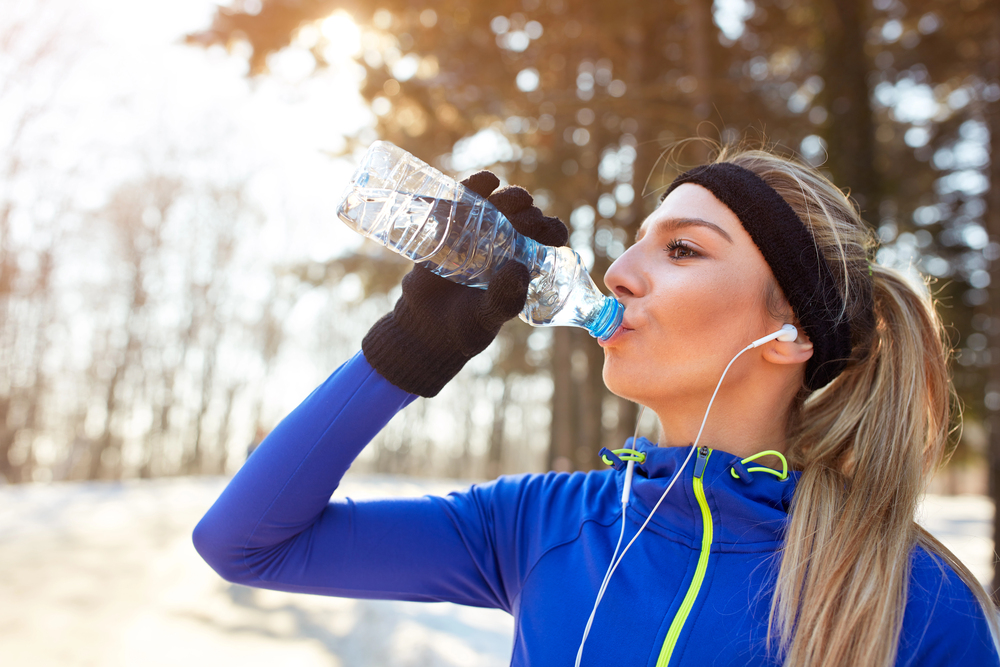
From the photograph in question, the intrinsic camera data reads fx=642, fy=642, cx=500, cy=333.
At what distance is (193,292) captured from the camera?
2297 cm

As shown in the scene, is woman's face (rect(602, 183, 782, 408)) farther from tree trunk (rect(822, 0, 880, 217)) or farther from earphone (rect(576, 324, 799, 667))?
tree trunk (rect(822, 0, 880, 217))

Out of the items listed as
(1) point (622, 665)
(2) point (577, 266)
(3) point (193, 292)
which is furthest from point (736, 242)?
(3) point (193, 292)

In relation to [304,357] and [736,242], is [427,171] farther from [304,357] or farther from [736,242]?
[304,357]

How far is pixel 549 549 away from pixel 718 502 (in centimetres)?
40

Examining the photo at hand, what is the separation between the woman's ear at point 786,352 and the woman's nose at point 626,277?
39 cm

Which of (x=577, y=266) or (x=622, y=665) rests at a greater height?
(x=577, y=266)

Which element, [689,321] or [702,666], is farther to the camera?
[689,321]

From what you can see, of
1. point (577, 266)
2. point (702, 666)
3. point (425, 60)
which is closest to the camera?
point (702, 666)

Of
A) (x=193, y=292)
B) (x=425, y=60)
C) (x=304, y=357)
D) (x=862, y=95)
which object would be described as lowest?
(x=304, y=357)

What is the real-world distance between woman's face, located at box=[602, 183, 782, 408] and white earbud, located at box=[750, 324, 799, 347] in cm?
3

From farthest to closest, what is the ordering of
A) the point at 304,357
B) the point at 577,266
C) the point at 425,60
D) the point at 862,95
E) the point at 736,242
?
the point at 304,357 < the point at 425,60 < the point at 862,95 < the point at 577,266 < the point at 736,242

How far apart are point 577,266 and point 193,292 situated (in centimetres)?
2387

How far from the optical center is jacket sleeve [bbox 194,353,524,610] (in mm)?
1449

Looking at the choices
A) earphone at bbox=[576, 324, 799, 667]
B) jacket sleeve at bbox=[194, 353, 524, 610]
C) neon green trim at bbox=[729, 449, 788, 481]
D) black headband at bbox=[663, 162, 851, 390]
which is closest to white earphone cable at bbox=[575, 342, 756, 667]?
earphone at bbox=[576, 324, 799, 667]
